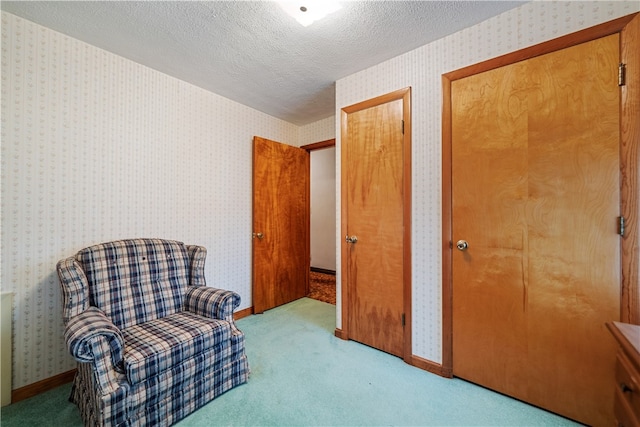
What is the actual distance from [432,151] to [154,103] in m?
2.40

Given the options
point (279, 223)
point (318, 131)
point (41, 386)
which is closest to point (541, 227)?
point (279, 223)

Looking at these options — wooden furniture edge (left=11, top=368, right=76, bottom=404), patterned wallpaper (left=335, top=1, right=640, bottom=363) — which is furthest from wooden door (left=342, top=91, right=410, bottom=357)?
wooden furniture edge (left=11, top=368, right=76, bottom=404)

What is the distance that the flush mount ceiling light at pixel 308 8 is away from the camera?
147cm

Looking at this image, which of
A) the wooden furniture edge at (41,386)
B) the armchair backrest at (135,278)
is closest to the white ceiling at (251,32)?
the armchair backrest at (135,278)

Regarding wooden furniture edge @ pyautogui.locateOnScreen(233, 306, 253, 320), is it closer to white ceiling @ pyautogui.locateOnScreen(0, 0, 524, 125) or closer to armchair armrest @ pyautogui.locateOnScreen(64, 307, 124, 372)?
armchair armrest @ pyautogui.locateOnScreen(64, 307, 124, 372)

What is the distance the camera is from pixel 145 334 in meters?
1.59

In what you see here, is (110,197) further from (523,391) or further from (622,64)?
(622,64)

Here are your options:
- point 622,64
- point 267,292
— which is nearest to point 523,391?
point 622,64

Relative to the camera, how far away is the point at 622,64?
135 centimetres

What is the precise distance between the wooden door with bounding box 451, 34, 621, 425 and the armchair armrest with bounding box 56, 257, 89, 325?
2352mm

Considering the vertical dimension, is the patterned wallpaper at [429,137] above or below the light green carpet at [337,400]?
above

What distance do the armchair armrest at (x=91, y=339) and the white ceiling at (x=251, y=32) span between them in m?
1.84

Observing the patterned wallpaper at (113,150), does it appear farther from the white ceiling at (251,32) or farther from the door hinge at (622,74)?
the door hinge at (622,74)

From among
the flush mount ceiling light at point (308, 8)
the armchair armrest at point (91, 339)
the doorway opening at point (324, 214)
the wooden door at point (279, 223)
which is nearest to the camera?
the armchair armrest at point (91, 339)
